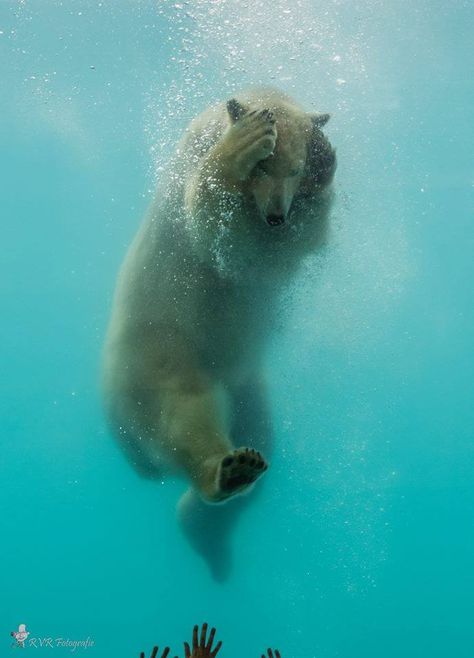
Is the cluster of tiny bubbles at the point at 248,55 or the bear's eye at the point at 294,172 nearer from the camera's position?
the bear's eye at the point at 294,172

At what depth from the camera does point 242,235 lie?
2.70 meters

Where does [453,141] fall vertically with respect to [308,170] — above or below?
above

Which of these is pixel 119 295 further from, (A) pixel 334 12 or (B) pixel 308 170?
(A) pixel 334 12

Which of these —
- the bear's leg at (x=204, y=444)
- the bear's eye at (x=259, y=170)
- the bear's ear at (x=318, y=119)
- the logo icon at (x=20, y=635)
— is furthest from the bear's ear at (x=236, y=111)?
the logo icon at (x=20, y=635)

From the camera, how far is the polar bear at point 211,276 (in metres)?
2.58

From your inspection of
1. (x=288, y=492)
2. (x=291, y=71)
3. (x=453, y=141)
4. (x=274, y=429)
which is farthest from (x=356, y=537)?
(x=291, y=71)

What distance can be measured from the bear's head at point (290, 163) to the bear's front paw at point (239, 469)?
955 millimetres

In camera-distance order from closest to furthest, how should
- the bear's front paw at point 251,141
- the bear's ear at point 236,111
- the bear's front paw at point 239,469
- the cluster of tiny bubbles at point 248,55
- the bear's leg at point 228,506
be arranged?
1. the bear's front paw at point 239,469
2. the bear's front paw at point 251,141
3. the bear's ear at point 236,111
4. the bear's leg at point 228,506
5. the cluster of tiny bubbles at point 248,55

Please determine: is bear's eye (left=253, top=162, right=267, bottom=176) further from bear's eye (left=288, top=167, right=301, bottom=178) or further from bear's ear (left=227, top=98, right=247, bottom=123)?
bear's ear (left=227, top=98, right=247, bottom=123)

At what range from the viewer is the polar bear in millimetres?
2580

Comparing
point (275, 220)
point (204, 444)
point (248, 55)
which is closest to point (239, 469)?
point (204, 444)

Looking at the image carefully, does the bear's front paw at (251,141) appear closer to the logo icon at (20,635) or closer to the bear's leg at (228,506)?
the bear's leg at (228,506)

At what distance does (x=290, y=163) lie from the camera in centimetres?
260

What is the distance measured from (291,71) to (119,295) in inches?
94.5
